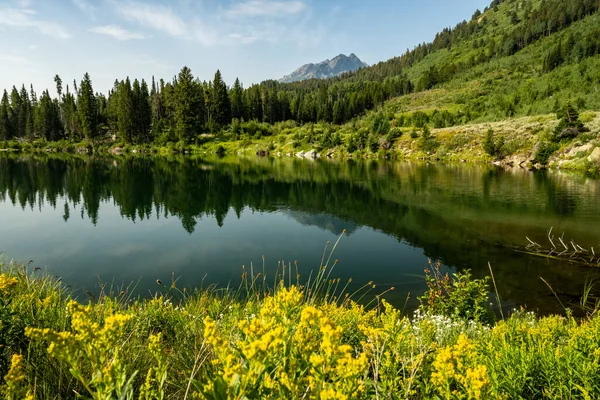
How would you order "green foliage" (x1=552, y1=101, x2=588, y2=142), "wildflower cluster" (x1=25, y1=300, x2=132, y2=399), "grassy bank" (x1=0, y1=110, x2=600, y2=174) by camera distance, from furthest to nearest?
1. "grassy bank" (x1=0, y1=110, x2=600, y2=174)
2. "green foliage" (x1=552, y1=101, x2=588, y2=142)
3. "wildflower cluster" (x1=25, y1=300, x2=132, y2=399)

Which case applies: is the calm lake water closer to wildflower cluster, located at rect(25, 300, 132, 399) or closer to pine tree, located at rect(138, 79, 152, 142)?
wildflower cluster, located at rect(25, 300, 132, 399)

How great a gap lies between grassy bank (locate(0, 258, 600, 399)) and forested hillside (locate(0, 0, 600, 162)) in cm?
7253

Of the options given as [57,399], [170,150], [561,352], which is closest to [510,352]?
[561,352]

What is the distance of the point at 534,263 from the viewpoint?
47.5 ft

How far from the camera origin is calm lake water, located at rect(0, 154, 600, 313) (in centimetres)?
1372

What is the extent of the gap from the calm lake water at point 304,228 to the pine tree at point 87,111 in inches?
2662

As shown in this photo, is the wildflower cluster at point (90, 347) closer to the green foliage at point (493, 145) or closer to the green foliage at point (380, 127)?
the green foliage at point (493, 145)

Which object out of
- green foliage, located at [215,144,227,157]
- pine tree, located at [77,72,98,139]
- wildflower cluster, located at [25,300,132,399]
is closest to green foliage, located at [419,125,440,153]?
green foliage, located at [215,144,227,157]

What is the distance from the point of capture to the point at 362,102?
13212cm

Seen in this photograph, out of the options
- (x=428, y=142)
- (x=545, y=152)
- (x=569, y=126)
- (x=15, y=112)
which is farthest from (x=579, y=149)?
(x=15, y=112)

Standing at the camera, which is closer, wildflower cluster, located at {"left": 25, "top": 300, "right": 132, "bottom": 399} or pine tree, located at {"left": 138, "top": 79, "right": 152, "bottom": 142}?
wildflower cluster, located at {"left": 25, "top": 300, "right": 132, "bottom": 399}

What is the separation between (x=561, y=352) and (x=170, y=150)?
95239mm

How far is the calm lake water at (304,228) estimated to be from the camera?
45.0 feet

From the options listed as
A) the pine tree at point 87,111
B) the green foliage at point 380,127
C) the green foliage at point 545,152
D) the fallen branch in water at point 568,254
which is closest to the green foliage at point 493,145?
the green foliage at point 545,152
